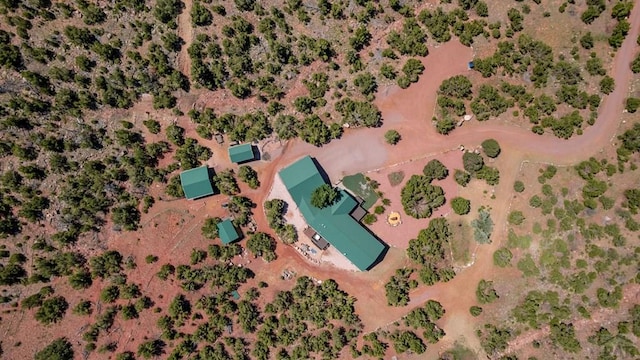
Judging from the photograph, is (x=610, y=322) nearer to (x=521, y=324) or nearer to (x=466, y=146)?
(x=521, y=324)

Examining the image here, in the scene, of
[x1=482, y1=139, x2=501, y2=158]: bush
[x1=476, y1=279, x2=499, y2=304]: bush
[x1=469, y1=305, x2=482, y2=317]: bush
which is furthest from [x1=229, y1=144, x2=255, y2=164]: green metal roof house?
[x1=469, y1=305, x2=482, y2=317]: bush

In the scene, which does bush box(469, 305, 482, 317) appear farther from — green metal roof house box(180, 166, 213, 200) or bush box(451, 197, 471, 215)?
green metal roof house box(180, 166, 213, 200)

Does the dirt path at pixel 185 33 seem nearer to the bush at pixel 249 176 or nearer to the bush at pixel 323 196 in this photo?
the bush at pixel 249 176

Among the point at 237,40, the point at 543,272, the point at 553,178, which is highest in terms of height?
the point at 237,40

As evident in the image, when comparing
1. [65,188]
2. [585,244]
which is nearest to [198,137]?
[65,188]

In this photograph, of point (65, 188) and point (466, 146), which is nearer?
point (65, 188)

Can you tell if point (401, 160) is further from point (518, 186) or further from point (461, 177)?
point (518, 186)
